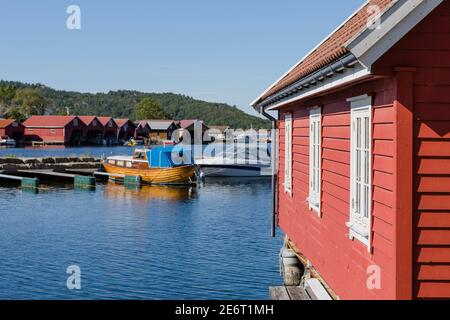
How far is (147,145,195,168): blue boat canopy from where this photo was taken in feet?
165

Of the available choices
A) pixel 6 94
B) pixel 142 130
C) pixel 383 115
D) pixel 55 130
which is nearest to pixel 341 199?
pixel 383 115

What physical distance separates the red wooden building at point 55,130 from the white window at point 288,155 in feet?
368

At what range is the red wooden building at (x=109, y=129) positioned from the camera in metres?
138

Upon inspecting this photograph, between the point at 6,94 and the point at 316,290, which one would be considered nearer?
the point at 316,290

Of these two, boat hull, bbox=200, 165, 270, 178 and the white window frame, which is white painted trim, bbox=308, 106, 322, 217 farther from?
boat hull, bbox=200, 165, 270, 178

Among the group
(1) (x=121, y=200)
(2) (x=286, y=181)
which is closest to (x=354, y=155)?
A: (2) (x=286, y=181)

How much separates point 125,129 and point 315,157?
141 m

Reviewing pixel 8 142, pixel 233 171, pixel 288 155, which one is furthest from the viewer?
pixel 8 142

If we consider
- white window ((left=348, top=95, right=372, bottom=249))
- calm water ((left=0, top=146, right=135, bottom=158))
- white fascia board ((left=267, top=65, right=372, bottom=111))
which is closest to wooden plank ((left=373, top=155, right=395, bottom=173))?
white window ((left=348, top=95, right=372, bottom=249))

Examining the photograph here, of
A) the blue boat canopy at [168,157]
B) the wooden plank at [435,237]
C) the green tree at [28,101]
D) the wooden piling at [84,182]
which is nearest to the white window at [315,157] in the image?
the wooden plank at [435,237]

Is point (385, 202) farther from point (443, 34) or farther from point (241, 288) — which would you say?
point (241, 288)

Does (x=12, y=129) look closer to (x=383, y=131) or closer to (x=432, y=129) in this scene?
(x=383, y=131)

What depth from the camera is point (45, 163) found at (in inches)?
2345

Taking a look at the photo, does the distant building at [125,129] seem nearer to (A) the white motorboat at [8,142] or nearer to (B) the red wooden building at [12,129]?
(B) the red wooden building at [12,129]
